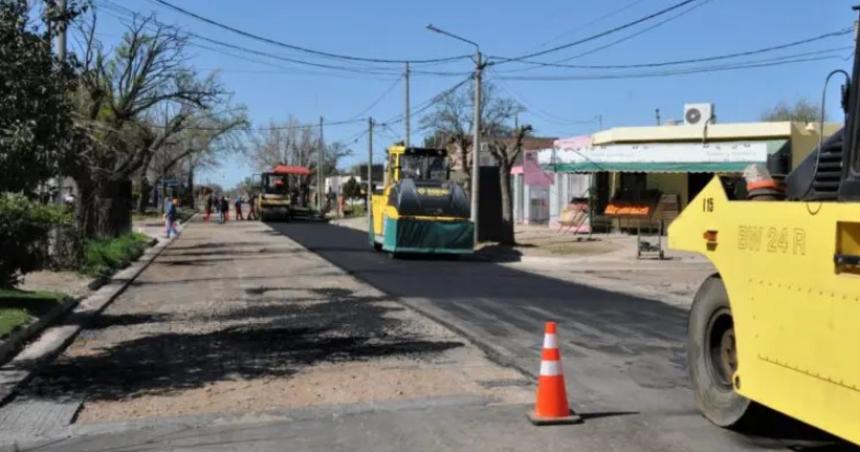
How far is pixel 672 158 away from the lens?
30.1 meters

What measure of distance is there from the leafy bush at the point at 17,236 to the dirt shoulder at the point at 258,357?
4.58 ft

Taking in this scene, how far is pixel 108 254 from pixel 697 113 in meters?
25.3

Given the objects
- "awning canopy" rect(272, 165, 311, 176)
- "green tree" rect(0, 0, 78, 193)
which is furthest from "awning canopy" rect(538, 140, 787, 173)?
"awning canopy" rect(272, 165, 311, 176)

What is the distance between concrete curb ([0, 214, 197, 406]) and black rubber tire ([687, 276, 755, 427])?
574 centimetres

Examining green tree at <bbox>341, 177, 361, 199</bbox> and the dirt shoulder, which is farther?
green tree at <bbox>341, 177, 361, 199</bbox>

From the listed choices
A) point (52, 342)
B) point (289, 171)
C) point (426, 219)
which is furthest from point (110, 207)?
point (289, 171)

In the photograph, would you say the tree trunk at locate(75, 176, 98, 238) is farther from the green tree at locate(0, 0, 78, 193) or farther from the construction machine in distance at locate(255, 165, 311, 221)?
the construction machine in distance at locate(255, 165, 311, 221)

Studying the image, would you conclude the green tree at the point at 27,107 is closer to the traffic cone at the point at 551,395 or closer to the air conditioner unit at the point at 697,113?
the traffic cone at the point at 551,395

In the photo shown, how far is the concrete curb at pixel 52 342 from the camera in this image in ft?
28.0

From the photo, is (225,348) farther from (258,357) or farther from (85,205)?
(85,205)

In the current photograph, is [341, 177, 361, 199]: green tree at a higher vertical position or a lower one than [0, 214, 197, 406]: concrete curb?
higher

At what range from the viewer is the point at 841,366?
4.64 m

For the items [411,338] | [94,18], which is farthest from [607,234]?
[411,338]

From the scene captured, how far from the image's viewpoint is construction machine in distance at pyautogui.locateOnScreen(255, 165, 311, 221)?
188 ft
